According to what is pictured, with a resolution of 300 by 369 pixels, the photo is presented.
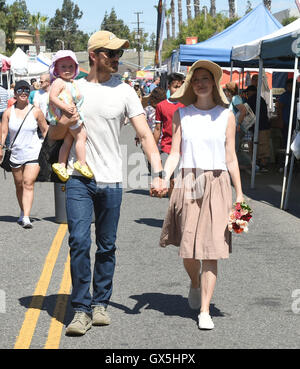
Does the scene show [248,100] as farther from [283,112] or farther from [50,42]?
[50,42]

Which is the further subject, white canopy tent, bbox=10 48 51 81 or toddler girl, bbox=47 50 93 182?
white canopy tent, bbox=10 48 51 81

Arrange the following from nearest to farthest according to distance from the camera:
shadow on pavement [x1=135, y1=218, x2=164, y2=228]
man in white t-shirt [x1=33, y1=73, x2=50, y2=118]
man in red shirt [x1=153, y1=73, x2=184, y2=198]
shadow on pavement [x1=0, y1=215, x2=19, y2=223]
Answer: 1. man in red shirt [x1=153, y1=73, x2=184, y2=198]
2. shadow on pavement [x1=135, y1=218, x2=164, y2=228]
3. shadow on pavement [x1=0, y1=215, x2=19, y2=223]
4. man in white t-shirt [x1=33, y1=73, x2=50, y2=118]

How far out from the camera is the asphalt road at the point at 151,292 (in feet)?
17.3

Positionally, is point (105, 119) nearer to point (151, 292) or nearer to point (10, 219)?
point (151, 292)

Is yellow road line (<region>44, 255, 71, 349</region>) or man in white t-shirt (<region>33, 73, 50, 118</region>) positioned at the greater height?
man in white t-shirt (<region>33, 73, 50, 118</region>)

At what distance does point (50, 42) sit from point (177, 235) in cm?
19321

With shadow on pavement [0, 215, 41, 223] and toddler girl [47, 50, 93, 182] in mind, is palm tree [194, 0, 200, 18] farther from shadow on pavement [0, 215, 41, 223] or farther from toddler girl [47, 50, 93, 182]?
toddler girl [47, 50, 93, 182]

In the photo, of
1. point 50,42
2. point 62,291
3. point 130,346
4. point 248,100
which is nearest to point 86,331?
point 130,346

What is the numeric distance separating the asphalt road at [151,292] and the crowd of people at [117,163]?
0.25 meters

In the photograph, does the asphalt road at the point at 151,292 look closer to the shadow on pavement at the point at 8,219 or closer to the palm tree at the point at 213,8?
the shadow on pavement at the point at 8,219

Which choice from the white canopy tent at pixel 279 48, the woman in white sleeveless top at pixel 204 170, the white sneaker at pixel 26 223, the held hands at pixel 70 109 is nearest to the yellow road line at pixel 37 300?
the white sneaker at pixel 26 223

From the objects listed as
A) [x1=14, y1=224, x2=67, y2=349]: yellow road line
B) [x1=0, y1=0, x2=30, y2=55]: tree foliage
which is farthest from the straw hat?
[x1=0, y1=0, x2=30, y2=55]: tree foliage

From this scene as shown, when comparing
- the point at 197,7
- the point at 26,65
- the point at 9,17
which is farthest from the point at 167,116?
the point at 197,7

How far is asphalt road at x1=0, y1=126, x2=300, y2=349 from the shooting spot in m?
5.26
